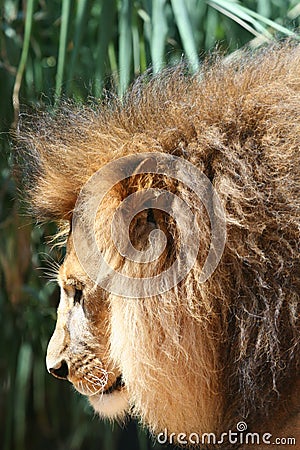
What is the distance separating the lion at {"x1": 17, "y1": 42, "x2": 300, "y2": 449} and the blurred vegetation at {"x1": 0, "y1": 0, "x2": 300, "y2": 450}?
0.39 meters

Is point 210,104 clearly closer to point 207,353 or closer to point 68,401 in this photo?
point 207,353

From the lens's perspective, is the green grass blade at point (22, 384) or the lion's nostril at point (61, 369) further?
the green grass blade at point (22, 384)

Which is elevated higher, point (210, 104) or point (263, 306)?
point (210, 104)

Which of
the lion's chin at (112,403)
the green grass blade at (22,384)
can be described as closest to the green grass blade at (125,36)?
the lion's chin at (112,403)

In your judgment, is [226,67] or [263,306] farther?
[226,67]

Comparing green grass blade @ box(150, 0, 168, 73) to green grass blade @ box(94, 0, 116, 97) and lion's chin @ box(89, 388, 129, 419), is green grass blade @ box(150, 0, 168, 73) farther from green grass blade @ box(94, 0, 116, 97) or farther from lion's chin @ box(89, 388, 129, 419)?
lion's chin @ box(89, 388, 129, 419)

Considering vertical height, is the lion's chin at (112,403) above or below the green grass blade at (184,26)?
below

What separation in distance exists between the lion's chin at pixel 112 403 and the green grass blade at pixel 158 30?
1125mm

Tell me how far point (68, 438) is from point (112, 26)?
2204 mm

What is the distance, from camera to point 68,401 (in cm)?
416

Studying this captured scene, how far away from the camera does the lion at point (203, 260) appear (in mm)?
1642

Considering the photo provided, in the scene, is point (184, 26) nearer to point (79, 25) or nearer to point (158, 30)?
point (158, 30)

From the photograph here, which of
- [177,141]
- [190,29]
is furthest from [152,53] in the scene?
[177,141]

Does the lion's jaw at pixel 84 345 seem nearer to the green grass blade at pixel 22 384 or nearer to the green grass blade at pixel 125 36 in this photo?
the green grass blade at pixel 125 36
